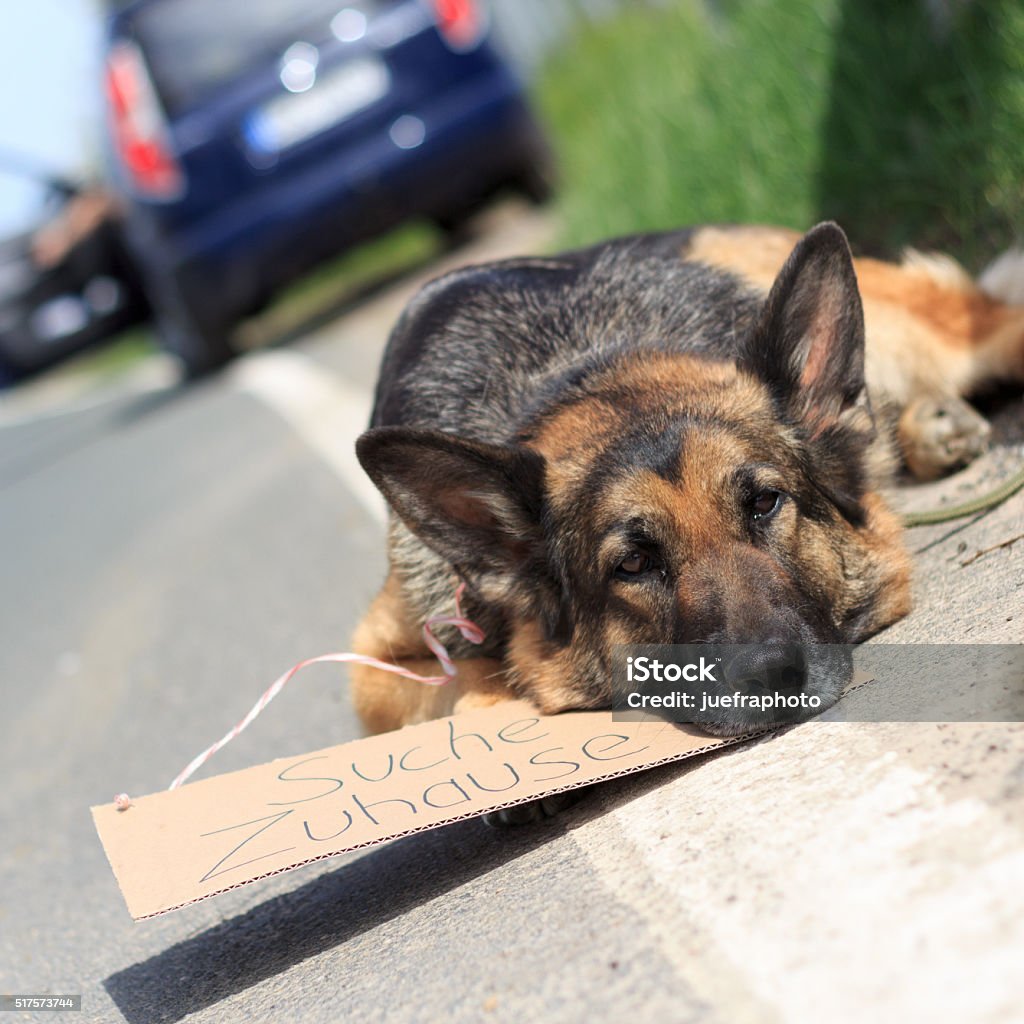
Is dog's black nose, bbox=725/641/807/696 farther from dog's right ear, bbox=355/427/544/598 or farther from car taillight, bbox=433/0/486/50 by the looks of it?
car taillight, bbox=433/0/486/50

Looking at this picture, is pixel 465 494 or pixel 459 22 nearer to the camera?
pixel 465 494

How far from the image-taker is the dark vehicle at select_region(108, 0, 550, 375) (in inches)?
449

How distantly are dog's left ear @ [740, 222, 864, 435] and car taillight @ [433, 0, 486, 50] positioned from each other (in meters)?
8.83

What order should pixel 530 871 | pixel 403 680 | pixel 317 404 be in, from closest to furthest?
1. pixel 530 871
2. pixel 403 680
3. pixel 317 404

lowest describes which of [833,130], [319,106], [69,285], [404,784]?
[404,784]

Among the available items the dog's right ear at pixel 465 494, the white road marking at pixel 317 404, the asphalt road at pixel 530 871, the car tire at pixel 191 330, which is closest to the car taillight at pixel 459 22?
the white road marking at pixel 317 404

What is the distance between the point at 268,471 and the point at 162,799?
5477mm

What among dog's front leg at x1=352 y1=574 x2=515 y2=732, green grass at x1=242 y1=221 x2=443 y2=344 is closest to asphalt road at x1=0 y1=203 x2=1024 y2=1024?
dog's front leg at x1=352 y1=574 x2=515 y2=732

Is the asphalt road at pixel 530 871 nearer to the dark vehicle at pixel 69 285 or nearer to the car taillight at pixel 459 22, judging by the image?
the car taillight at pixel 459 22

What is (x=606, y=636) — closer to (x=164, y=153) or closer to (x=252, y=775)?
(x=252, y=775)

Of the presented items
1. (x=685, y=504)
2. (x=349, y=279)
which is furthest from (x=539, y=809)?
(x=349, y=279)

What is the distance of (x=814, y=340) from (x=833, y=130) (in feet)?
11.6

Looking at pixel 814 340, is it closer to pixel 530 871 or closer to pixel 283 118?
pixel 530 871

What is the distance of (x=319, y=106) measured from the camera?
11.5 metres
